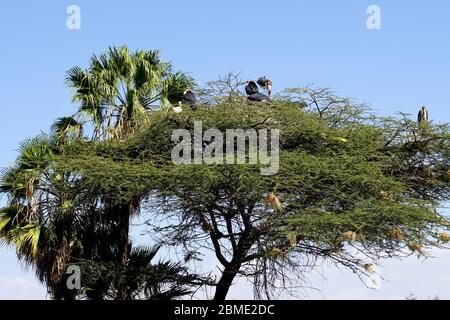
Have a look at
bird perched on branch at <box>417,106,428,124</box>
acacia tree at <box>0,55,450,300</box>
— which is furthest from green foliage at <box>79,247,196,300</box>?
bird perched on branch at <box>417,106,428,124</box>

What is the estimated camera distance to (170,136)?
21406mm

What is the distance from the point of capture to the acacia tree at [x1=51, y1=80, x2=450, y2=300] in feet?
64.6

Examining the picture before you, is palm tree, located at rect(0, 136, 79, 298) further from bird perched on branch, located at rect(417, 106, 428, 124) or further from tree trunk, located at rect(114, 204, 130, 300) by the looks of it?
bird perched on branch, located at rect(417, 106, 428, 124)

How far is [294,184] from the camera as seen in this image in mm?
20391

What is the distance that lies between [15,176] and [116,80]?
358 centimetres

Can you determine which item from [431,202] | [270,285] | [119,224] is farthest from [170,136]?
[431,202]

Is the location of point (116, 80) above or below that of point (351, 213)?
above

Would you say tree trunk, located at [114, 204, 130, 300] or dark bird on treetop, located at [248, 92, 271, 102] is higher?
dark bird on treetop, located at [248, 92, 271, 102]

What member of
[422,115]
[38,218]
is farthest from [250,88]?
[38,218]

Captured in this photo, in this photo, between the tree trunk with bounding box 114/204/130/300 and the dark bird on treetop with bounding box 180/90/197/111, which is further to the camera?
the dark bird on treetop with bounding box 180/90/197/111

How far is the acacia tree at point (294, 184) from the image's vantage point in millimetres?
19703

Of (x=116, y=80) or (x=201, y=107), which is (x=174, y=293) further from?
(x=116, y=80)

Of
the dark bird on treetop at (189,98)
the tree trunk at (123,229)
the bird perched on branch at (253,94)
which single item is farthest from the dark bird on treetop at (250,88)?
the tree trunk at (123,229)

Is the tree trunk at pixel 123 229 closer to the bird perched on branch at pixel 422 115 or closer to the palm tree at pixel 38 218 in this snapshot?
the palm tree at pixel 38 218
